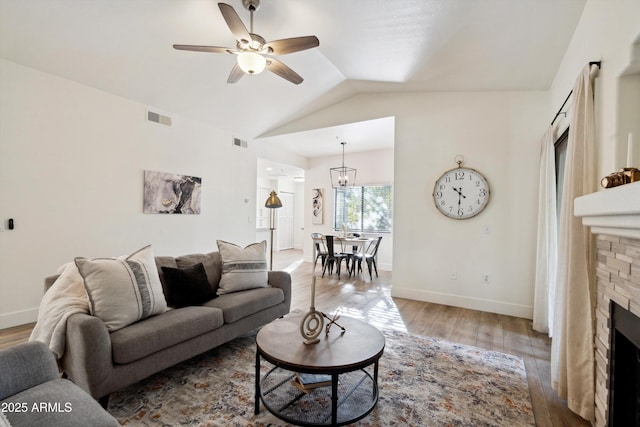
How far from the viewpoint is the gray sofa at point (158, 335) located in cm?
171

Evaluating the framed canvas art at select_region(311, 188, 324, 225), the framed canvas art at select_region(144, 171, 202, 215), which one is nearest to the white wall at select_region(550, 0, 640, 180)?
the framed canvas art at select_region(144, 171, 202, 215)

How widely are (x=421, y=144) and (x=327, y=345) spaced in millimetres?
3592

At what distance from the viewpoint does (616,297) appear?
5.03 feet

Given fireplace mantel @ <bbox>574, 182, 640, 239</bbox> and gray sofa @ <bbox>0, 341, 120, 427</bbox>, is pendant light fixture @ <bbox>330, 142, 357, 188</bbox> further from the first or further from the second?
gray sofa @ <bbox>0, 341, 120, 427</bbox>

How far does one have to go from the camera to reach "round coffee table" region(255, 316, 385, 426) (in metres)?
1.64

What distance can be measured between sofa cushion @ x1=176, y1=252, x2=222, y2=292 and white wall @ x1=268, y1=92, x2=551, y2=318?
279cm

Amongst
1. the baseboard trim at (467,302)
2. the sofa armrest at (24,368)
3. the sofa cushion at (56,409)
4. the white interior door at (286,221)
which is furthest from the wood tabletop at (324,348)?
the white interior door at (286,221)

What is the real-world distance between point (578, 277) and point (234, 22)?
3024 millimetres

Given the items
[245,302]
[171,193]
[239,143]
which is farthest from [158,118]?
[245,302]

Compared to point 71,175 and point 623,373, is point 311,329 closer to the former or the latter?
point 623,373

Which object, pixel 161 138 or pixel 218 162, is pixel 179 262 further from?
pixel 218 162

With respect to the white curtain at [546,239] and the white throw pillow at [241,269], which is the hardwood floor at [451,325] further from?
the white throw pillow at [241,269]

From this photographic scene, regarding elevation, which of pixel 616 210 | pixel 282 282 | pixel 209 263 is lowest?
pixel 282 282

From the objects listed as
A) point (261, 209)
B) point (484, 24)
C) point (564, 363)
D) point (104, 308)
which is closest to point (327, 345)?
point (104, 308)
